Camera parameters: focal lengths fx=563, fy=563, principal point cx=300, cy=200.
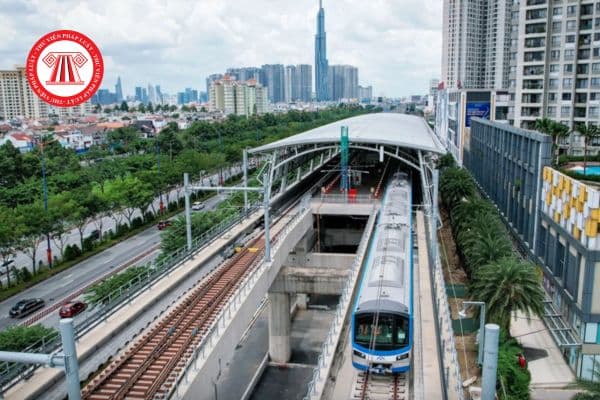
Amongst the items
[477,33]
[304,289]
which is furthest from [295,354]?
[477,33]

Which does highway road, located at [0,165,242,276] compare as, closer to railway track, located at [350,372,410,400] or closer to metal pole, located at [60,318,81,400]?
railway track, located at [350,372,410,400]

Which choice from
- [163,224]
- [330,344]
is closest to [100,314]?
[330,344]

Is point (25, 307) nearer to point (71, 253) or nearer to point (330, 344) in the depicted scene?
point (71, 253)

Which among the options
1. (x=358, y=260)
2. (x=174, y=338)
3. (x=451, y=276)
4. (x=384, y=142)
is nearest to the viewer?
(x=174, y=338)

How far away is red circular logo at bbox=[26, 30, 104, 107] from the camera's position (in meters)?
12.9

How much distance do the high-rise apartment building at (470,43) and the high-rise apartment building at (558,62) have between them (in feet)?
355

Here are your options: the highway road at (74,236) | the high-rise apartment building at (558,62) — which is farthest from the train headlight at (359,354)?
the high-rise apartment building at (558,62)

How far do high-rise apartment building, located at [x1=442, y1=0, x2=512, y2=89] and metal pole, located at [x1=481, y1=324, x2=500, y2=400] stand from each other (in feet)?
564

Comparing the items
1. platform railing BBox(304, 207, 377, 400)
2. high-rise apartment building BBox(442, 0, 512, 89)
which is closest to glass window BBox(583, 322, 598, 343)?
platform railing BBox(304, 207, 377, 400)

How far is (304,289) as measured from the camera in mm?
34000

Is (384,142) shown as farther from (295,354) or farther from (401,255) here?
(401,255)

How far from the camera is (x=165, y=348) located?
A: 66.0 ft

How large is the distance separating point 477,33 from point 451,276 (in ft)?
512

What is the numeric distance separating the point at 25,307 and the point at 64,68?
27.3m
